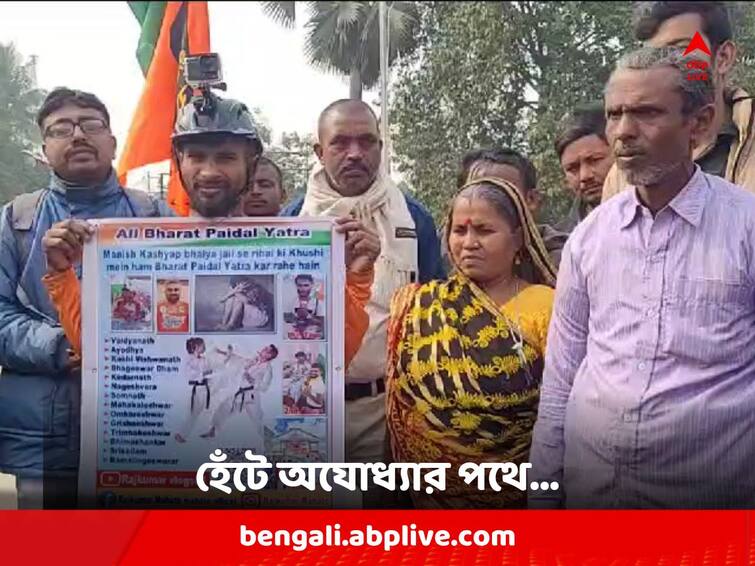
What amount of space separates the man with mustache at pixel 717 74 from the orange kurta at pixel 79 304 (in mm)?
624

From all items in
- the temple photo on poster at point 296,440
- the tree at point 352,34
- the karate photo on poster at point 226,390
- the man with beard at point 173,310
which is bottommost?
A: the temple photo on poster at point 296,440

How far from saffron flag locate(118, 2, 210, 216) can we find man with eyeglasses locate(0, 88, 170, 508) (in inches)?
2.1

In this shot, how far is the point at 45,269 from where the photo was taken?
225cm

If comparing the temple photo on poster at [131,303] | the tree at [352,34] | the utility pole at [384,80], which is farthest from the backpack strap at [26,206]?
the utility pole at [384,80]

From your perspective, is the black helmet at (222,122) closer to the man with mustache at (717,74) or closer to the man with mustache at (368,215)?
the man with mustache at (368,215)

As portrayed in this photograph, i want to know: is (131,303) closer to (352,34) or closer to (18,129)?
(18,129)

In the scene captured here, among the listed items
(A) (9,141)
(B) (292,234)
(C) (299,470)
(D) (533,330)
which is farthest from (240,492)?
(A) (9,141)

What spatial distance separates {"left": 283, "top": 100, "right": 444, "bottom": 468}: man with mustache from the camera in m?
2.21

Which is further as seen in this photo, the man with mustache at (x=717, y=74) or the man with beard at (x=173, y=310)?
the man with beard at (x=173, y=310)

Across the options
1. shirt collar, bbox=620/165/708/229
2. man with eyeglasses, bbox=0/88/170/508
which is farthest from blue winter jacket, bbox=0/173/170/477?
shirt collar, bbox=620/165/708/229

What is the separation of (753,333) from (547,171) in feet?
1.83

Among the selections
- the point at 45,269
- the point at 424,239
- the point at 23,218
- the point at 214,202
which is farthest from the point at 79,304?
the point at 424,239

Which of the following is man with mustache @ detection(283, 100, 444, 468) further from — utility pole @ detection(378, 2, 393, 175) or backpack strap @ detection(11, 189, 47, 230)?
backpack strap @ detection(11, 189, 47, 230)

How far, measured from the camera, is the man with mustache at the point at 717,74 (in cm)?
209
